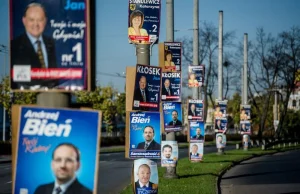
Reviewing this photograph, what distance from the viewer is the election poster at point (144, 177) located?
1243 centimetres

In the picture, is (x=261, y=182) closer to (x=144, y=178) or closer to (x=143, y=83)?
(x=144, y=178)

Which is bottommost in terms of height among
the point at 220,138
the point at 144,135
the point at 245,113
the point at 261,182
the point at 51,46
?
the point at 261,182

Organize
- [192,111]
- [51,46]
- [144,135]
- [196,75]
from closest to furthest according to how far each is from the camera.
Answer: [51,46] → [144,135] → [196,75] → [192,111]

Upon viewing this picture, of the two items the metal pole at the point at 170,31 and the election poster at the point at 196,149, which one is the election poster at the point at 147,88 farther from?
the election poster at the point at 196,149

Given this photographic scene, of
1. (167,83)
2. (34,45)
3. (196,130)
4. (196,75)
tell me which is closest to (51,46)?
(34,45)

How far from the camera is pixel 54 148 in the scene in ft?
20.9

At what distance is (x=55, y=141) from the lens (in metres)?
6.37

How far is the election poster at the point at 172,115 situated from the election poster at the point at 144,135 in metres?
8.15

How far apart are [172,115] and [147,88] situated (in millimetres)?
8711

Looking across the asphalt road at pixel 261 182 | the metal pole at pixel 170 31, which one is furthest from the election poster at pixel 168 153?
the asphalt road at pixel 261 182

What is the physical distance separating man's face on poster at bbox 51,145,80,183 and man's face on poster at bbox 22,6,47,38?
3.95ft

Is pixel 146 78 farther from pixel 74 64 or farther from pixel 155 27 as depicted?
pixel 74 64

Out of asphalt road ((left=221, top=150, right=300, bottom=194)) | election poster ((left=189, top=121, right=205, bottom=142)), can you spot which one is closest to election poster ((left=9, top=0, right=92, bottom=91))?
asphalt road ((left=221, top=150, right=300, bottom=194))

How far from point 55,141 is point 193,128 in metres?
25.0
